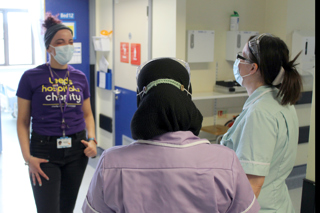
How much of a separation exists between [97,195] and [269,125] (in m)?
0.72

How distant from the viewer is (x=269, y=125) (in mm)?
1335

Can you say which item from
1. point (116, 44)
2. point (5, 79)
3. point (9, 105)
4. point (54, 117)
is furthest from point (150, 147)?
point (5, 79)

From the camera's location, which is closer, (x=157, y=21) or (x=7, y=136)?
(x=157, y=21)

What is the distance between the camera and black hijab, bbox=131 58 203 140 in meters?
0.92

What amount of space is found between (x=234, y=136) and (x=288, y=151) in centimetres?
22

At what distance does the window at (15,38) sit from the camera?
19.8 feet

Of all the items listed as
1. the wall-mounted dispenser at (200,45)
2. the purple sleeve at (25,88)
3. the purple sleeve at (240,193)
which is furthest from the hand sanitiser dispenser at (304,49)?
the purple sleeve at (240,193)

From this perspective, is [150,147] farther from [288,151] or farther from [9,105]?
[9,105]

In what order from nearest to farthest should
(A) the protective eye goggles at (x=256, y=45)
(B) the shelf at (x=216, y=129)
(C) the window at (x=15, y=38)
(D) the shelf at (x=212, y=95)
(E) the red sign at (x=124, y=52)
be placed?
(A) the protective eye goggles at (x=256, y=45) < (D) the shelf at (x=212, y=95) < (B) the shelf at (x=216, y=129) < (E) the red sign at (x=124, y=52) < (C) the window at (x=15, y=38)

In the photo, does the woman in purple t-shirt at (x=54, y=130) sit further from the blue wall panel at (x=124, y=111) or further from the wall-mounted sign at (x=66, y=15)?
the wall-mounted sign at (x=66, y=15)

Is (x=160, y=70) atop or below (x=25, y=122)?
atop

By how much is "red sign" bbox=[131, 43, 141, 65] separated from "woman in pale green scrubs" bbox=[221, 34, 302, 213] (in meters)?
2.26

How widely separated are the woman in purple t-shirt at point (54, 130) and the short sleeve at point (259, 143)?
991mm

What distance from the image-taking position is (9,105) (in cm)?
543
